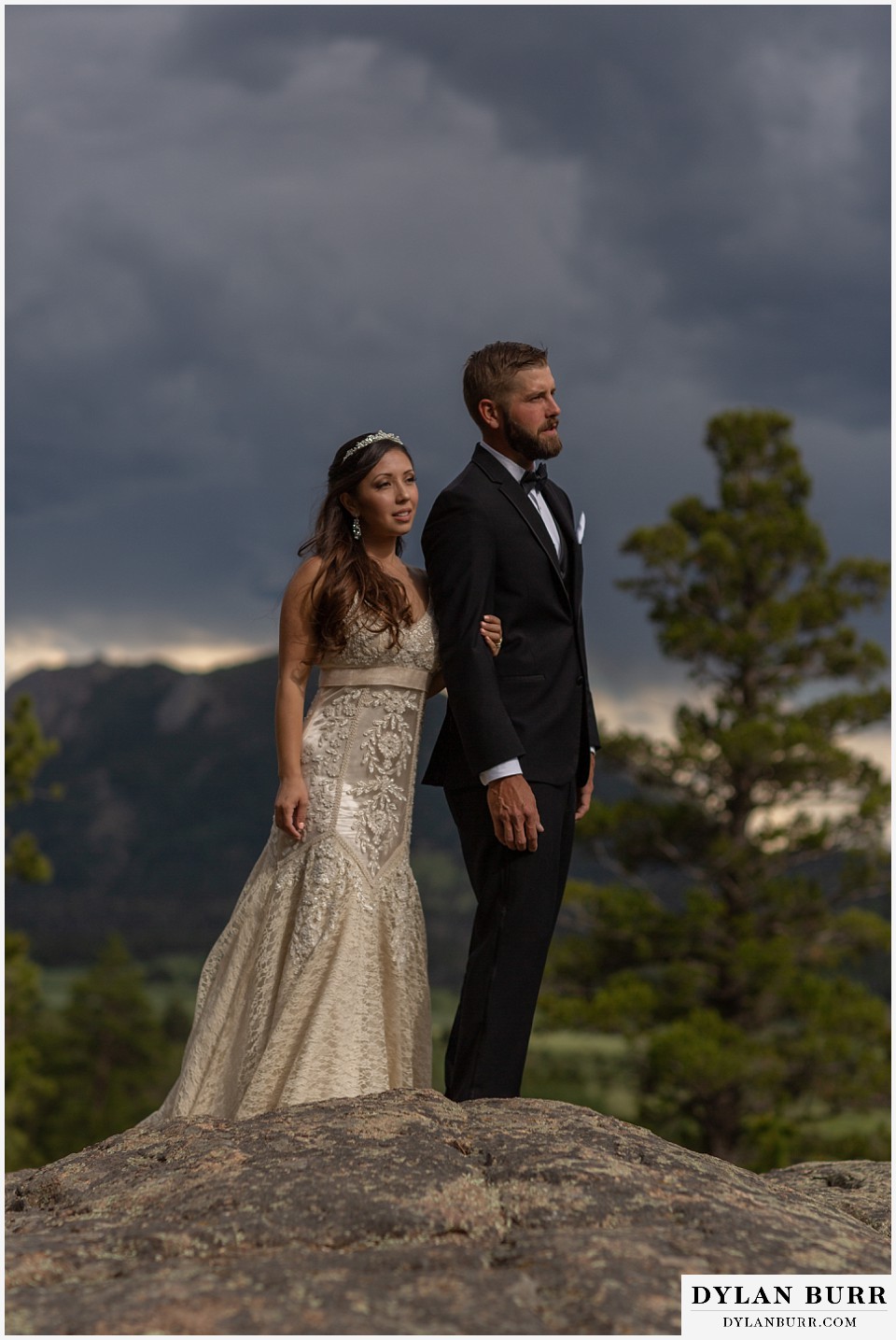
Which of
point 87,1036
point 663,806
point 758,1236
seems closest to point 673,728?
point 663,806

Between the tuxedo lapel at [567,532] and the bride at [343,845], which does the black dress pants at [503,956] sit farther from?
the tuxedo lapel at [567,532]

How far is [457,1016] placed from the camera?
13.3 ft

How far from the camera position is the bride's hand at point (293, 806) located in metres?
4.23

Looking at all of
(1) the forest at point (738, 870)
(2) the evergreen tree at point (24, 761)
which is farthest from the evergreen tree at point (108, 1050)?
(2) the evergreen tree at point (24, 761)

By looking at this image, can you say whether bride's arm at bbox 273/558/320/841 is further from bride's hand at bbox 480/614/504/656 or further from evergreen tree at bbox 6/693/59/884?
evergreen tree at bbox 6/693/59/884

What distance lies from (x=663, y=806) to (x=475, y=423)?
10.0m

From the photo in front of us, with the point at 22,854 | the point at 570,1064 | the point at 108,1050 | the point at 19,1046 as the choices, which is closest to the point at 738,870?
the point at 570,1064

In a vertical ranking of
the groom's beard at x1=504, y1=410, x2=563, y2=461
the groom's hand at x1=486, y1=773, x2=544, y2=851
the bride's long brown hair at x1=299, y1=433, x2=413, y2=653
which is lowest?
the groom's hand at x1=486, y1=773, x2=544, y2=851

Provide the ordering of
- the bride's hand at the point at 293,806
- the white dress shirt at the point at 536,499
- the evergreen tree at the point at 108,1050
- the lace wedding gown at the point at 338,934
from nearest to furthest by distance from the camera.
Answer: the lace wedding gown at the point at 338,934
the bride's hand at the point at 293,806
the white dress shirt at the point at 536,499
the evergreen tree at the point at 108,1050

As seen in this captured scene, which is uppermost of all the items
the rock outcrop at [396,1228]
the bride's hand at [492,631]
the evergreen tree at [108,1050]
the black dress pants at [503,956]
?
the bride's hand at [492,631]

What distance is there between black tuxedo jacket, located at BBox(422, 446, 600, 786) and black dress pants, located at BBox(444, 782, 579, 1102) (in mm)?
193

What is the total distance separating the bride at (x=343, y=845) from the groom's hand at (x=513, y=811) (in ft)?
1.44

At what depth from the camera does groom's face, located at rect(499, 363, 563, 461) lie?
4.29 m

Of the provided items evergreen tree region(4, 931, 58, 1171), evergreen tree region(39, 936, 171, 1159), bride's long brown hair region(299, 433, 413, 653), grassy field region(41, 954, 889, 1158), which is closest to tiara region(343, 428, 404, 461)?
bride's long brown hair region(299, 433, 413, 653)
